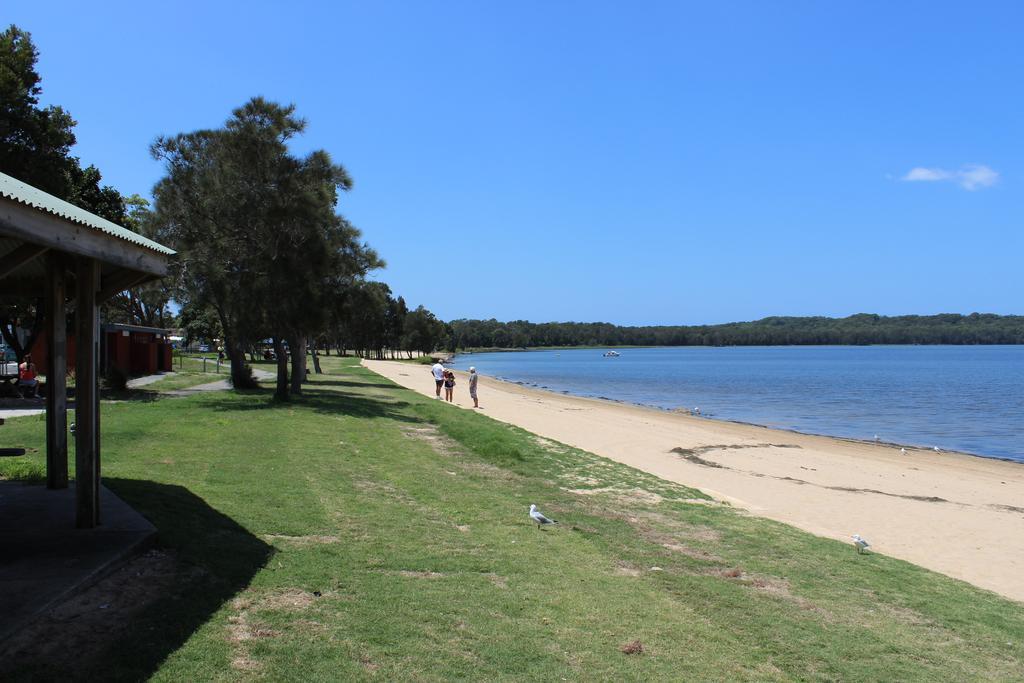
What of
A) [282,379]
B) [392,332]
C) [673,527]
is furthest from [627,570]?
[392,332]

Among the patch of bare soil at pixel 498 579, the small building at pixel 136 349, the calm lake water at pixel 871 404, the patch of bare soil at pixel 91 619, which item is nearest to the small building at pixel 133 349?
the small building at pixel 136 349

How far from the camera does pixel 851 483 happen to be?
15.7 metres

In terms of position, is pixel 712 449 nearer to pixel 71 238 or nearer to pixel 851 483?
pixel 851 483

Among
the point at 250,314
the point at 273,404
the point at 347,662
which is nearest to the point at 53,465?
the point at 347,662

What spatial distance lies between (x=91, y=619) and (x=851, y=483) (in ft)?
48.5

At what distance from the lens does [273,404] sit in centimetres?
2098

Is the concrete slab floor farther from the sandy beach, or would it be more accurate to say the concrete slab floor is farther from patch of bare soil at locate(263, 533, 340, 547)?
the sandy beach

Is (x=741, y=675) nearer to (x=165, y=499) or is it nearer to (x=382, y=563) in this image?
(x=382, y=563)

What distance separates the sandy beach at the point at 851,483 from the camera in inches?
393

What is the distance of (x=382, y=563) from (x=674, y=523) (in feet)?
14.6

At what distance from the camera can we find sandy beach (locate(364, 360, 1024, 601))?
32.8ft

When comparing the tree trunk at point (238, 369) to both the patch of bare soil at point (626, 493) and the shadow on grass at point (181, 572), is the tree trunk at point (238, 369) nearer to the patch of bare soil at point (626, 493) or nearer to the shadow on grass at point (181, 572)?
the patch of bare soil at point (626, 493)

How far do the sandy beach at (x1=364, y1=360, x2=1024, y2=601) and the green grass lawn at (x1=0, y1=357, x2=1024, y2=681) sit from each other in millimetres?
1624

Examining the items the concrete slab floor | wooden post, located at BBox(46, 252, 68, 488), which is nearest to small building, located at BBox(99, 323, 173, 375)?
wooden post, located at BBox(46, 252, 68, 488)
